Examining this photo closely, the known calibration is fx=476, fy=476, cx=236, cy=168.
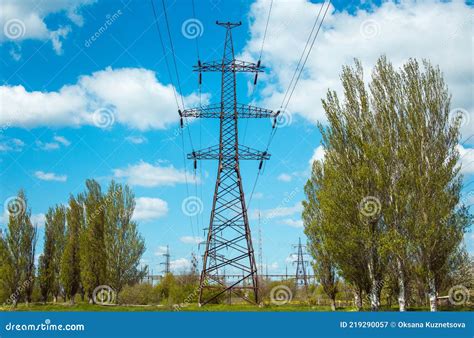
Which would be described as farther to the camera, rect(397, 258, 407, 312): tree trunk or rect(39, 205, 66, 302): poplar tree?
rect(39, 205, 66, 302): poplar tree

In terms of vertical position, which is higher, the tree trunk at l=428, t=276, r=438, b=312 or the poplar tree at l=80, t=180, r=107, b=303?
the poplar tree at l=80, t=180, r=107, b=303

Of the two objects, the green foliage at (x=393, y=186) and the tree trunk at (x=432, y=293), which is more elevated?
the green foliage at (x=393, y=186)

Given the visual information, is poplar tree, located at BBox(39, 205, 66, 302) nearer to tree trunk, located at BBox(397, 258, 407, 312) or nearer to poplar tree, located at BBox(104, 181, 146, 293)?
poplar tree, located at BBox(104, 181, 146, 293)

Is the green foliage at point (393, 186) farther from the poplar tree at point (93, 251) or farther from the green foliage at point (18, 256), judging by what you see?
the green foliage at point (18, 256)

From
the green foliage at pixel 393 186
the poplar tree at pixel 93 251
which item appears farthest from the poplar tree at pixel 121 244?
the green foliage at pixel 393 186

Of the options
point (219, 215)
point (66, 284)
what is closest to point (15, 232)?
point (66, 284)

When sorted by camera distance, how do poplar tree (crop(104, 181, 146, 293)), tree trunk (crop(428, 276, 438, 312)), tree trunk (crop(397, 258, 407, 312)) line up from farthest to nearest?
poplar tree (crop(104, 181, 146, 293)) < tree trunk (crop(397, 258, 407, 312)) < tree trunk (crop(428, 276, 438, 312))

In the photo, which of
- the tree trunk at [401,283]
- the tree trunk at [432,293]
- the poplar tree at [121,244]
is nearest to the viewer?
the tree trunk at [432,293]

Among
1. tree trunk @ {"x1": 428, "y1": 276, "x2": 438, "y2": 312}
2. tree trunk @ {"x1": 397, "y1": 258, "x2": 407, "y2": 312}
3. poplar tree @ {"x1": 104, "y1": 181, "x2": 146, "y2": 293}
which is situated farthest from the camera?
poplar tree @ {"x1": 104, "y1": 181, "x2": 146, "y2": 293}

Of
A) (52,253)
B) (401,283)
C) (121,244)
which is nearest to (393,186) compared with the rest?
(401,283)

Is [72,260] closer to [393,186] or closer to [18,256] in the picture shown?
[18,256]

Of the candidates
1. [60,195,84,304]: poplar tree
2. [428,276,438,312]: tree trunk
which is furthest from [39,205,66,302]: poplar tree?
[428,276,438,312]: tree trunk

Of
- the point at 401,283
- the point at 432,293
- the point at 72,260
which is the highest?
the point at 72,260

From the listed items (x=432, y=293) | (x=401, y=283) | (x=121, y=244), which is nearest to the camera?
(x=432, y=293)
